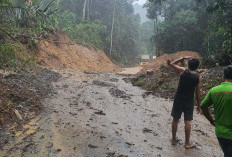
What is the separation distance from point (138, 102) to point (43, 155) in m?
5.86

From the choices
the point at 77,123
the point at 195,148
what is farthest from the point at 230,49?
the point at 77,123

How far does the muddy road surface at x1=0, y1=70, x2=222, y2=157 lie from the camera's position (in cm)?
439

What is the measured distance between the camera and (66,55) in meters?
23.7

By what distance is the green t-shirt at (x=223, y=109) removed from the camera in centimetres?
279

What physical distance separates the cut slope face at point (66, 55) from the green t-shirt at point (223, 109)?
58.7 ft

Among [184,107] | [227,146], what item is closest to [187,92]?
[184,107]

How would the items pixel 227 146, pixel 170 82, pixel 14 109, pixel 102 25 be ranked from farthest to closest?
pixel 102 25, pixel 170 82, pixel 14 109, pixel 227 146

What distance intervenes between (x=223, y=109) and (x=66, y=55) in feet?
72.1

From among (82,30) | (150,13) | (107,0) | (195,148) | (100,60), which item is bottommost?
(195,148)

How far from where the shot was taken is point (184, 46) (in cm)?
2933

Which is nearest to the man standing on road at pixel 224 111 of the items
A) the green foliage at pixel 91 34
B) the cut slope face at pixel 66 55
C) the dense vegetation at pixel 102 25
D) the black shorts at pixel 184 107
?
the black shorts at pixel 184 107

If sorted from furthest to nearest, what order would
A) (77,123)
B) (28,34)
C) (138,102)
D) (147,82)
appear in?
(28,34) → (147,82) → (138,102) → (77,123)

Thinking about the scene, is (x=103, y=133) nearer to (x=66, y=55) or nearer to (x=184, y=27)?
(x=66, y=55)

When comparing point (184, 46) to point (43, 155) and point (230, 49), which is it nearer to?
point (230, 49)
